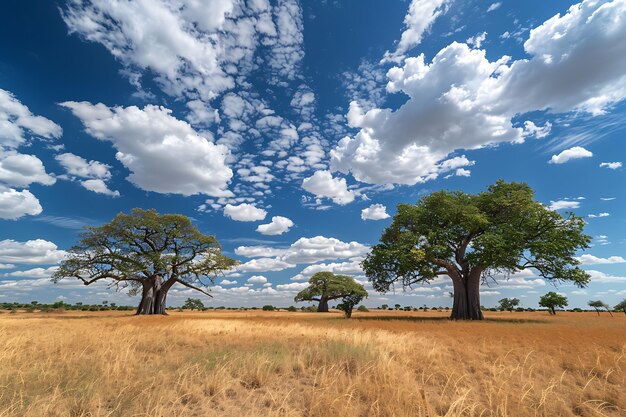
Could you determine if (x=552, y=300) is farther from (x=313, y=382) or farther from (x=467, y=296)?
(x=313, y=382)

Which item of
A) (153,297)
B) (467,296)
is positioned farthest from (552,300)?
(153,297)

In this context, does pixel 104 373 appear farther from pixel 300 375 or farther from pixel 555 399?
pixel 555 399

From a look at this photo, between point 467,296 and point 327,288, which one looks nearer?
Result: point 467,296

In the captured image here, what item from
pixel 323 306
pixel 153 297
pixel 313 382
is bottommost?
pixel 313 382

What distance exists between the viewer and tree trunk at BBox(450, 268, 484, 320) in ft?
104

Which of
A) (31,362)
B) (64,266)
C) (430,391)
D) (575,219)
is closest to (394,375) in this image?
(430,391)

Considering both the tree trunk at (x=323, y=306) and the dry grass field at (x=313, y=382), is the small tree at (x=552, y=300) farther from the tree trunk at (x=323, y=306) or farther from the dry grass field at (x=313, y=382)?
the dry grass field at (x=313, y=382)

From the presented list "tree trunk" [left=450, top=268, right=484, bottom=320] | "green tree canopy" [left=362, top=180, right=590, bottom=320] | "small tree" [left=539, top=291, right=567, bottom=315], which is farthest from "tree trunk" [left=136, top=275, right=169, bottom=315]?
"small tree" [left=539, top=291, right=567, bottom=315]

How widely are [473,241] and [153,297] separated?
3635 cm

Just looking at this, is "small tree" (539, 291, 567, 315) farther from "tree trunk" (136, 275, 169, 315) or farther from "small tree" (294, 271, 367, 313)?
"tree trunk" (136, 275, 169, 315)

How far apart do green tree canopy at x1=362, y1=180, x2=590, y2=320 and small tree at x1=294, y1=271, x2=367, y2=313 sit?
2317cm

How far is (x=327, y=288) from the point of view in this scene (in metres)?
58.6

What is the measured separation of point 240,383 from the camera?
6750mm

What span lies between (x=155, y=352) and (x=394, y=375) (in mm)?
7384
